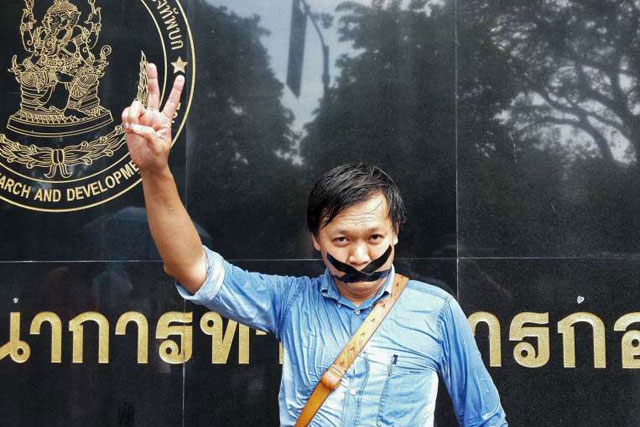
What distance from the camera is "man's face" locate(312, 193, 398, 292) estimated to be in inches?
96.4

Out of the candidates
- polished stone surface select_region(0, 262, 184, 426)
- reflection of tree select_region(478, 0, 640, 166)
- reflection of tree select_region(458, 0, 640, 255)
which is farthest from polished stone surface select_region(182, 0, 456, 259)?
polished stone surface select_region(0, 262, 184, 426)

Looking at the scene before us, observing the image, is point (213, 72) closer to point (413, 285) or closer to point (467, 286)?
point (467, 286)

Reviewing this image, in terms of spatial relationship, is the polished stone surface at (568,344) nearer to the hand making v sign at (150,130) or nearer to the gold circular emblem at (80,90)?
the gold circular emblem at (80,90)

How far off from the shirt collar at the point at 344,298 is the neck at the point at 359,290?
10 millimetres

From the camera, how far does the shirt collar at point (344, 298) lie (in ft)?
8.23

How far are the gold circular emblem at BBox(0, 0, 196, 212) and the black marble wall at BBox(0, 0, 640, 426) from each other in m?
0.01

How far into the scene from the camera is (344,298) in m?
2.53

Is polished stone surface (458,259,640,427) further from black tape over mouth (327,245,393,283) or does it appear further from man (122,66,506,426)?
black tape over mouth (327,245,393,283)

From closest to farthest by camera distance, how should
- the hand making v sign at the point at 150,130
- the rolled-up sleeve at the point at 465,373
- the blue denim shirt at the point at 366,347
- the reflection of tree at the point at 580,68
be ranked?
the hand making v sign at the point at 150,130, the blue denim shirt at the point at 366,347, the rolled-up sleeve at the point at 465,373, the reflection of tree at the point at 580,68

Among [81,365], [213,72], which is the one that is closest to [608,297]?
[213,72]

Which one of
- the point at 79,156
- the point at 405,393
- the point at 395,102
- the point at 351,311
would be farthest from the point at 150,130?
the point at 79,156

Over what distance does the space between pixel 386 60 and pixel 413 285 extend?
234 centimetres

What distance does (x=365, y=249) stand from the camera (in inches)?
97.0

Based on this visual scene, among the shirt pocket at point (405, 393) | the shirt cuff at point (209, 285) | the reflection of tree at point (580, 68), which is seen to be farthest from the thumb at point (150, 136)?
the reflection of tree at point (580, 68)
